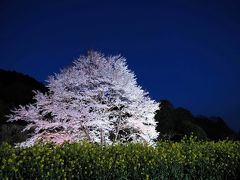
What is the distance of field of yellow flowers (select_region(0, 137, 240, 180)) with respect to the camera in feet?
22.7

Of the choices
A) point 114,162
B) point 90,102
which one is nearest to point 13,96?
point 90,102

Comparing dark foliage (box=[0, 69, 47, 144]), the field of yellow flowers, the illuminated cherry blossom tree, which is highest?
dark foliage (box=[0, 69, 47, 144])

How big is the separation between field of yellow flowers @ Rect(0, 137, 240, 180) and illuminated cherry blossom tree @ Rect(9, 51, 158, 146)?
232 cm

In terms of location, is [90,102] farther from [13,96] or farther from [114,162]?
[13,96]

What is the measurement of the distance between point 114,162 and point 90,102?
407cm

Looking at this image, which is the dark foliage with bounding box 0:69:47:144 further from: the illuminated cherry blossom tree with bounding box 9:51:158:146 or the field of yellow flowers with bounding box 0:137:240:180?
the field of yellow flowers with bounding box 0:137:240:180

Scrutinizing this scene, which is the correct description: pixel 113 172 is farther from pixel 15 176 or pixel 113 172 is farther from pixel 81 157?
pixel 15 176

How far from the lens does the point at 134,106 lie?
1200 centimetres

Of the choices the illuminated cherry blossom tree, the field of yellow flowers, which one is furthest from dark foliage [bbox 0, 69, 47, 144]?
the field of yellow flowers

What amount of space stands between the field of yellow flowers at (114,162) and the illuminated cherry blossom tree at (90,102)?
7.61ft

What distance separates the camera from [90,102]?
11.9 meters

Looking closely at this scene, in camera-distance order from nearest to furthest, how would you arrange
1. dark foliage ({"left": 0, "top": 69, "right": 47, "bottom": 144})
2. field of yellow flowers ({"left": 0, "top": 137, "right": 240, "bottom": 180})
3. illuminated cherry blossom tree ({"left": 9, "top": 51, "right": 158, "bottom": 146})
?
field of yellow flowers ({"left": 0, "top": 137, "right": 240, "bottom": 180}), illuminated cherry blossom tree ({"left": 9, "top": 51, "right": 158, "bottom": 146}), dark foliage ({"left": 0, "top": 69, "right": 47, "bottom": 144})

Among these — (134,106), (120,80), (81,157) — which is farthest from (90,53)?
(81,157)

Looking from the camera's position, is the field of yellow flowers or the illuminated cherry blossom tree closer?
the field of yellow flowers
